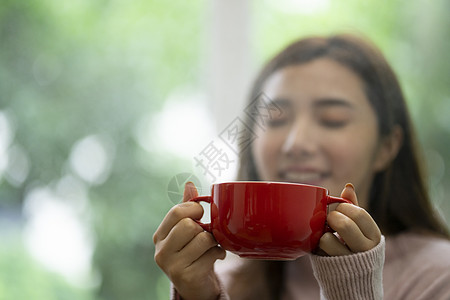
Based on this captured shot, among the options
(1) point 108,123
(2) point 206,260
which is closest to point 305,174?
(2) point 206,260

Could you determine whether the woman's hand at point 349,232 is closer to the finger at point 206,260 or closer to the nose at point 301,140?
the finger at point 206,260

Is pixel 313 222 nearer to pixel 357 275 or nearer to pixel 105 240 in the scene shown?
pixel 357 275

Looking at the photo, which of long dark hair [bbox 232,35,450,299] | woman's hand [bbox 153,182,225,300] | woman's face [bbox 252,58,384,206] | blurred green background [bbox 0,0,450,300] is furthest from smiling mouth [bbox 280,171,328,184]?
blurred green background [bbox 0,0,450,300]

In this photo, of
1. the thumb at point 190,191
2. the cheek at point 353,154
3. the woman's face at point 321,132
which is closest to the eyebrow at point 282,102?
the woman's face at point 321,132

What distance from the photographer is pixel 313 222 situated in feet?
1.95

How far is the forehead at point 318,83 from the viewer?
963 millimetres

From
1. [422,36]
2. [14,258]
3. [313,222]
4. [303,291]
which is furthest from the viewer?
[422,36]

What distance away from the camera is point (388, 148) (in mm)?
1017

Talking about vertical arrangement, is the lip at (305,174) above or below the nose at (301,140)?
below

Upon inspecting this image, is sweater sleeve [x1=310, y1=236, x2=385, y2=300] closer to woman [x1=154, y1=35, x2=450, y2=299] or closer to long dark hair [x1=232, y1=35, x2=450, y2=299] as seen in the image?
woman [x1=154, y1=35, x2=450, y2=299]

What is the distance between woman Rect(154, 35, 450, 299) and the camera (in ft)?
3.00

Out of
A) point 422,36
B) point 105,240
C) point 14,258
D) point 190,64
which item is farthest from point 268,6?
point 14,258

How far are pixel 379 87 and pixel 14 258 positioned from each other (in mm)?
1082

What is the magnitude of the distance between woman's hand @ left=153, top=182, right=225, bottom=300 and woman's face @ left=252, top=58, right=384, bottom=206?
32 centimetres
